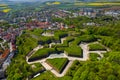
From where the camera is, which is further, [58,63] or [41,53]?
[41,53]

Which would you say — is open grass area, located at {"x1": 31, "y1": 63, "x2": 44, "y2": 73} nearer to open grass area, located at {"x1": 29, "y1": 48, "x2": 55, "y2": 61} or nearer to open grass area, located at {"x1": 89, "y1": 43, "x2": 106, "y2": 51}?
open grass area, located at {"x1": 29, "y1": 48, "x2": 55, "y2": 61}

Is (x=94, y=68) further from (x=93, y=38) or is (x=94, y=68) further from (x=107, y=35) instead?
(x=107, y=35)

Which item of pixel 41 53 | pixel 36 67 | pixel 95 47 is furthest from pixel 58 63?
pixel 95 47

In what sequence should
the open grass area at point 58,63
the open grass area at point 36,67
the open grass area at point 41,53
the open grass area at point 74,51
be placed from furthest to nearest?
1. the open grass area at point 74,51
2. the open grass area at point 41,53
3. the open grass area at point 58,63
4. the open grass area at point 36,67

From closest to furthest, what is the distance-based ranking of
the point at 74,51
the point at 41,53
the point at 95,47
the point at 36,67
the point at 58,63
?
1. the point at 36,67
2. the point at 58,63
3. the point at 41,53
4. the point at 74,51
5. the point at 95,47

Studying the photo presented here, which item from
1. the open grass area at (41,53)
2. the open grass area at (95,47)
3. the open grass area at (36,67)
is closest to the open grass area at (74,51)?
the open grass area at (41,53)

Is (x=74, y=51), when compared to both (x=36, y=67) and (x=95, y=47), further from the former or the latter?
(x=36, y=67)

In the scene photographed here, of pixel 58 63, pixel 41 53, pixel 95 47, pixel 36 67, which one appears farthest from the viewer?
pixel 95 47

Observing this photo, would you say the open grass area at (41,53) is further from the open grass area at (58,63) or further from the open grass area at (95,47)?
the open grass area at (95,47)

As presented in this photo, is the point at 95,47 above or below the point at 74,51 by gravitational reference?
below

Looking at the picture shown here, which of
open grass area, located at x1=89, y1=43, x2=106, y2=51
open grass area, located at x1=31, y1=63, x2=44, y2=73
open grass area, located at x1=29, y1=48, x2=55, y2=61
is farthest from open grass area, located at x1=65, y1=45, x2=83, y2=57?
open grass area, located at x1=31, y1=63, x2=44, y2=73

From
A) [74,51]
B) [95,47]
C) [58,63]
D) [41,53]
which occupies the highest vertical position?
[58,63]
